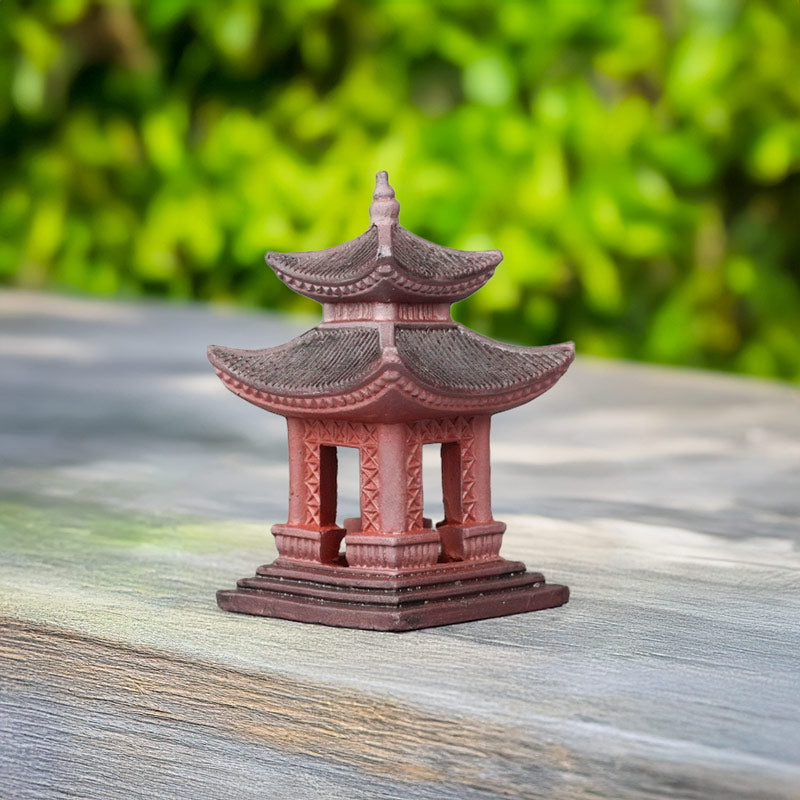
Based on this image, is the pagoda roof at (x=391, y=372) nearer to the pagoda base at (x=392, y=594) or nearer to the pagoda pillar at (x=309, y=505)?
the pagoda pillar at (x=309, y=505)

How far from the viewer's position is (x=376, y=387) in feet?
5.74

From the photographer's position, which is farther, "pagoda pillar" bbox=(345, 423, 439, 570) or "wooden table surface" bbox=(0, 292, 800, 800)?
"pagoda pillar" bbox=(345, 423, 439, 570)

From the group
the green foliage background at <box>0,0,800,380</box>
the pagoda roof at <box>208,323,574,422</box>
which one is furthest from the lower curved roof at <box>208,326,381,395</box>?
the green foliage background at <box>0,0,800,380</box>

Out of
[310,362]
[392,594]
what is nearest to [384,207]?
[310,362]

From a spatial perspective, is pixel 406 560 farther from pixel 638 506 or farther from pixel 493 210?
pixel 493 210

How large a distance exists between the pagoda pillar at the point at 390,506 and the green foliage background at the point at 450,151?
3.58 m

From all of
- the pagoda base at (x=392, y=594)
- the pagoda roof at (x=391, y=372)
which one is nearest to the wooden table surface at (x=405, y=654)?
the pagoda base at (x=392, y=594)

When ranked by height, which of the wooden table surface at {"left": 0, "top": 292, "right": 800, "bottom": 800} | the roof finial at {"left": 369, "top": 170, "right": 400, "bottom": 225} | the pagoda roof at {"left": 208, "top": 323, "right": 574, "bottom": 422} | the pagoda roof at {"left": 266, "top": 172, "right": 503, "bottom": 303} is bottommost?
the wooden table surface at {"left": 0, "top": 292, "right": 800, "bottom": 800}

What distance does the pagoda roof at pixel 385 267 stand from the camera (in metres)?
1.81

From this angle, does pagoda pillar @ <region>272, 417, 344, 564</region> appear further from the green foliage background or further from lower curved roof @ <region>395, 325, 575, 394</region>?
the green foliage background

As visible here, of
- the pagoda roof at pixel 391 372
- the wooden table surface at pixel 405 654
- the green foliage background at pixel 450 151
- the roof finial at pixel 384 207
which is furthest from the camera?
the green foliage background at pixel 450 151

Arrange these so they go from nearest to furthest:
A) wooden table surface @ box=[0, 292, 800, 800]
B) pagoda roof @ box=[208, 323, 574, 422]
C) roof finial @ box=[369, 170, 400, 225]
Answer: wooden table surface @ box=[0, 292, 800, 800] < pagoda roof @ box=[208, 323, 574, 422] < roof finial @ box=[369, 170, 400, 225]

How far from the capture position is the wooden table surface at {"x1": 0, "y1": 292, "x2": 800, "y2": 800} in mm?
1477

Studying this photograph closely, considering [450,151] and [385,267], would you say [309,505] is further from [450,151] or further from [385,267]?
[450,151]
